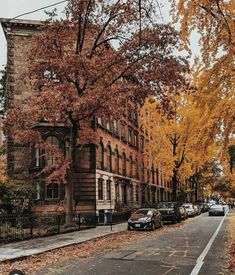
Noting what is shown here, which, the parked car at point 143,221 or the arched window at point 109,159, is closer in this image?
the parked car at point 143,221

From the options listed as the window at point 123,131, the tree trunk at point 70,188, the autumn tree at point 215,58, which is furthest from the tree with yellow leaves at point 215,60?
the window at point 123,131

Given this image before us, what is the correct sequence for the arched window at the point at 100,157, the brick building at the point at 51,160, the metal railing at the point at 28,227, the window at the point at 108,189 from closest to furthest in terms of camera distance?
the metal railing at the point at 28,227 → the brick building at the point at 51,160 → the arched window at the point at 100,157 → the window at the point at 108,189

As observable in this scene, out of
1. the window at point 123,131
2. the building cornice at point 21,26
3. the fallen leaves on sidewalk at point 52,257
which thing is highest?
the building cornice at point 21,26

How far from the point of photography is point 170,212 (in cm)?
3550

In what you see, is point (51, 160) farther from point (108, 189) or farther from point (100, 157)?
point (108, 189)

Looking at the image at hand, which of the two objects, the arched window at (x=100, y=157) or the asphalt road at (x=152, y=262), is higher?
the arched window at (x=100, y=157)

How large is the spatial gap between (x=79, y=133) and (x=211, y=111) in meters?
16.4

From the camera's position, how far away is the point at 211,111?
1498 cm

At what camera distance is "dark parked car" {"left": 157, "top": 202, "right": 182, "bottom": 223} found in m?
35.3

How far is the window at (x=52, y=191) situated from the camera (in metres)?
35.0

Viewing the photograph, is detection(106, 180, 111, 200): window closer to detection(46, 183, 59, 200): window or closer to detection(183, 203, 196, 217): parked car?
detection(46, 183, 59, 200): window

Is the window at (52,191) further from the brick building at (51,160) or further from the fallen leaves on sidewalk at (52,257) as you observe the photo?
the fallen leaves on sidewalk at (52,257)

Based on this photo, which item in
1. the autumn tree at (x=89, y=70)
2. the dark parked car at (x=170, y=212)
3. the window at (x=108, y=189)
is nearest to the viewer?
the autumn tree at (x=89, y=70)

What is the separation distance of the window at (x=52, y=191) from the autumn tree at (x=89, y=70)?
26.3 feet
